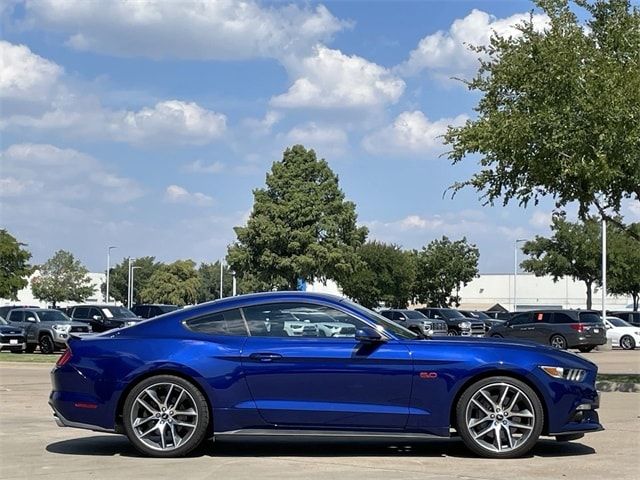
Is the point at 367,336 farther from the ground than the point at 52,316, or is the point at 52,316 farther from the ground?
the point at 52,316

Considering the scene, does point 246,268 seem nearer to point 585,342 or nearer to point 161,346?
point 585,342

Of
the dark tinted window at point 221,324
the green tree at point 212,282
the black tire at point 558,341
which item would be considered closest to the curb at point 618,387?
the dark tinted window at point 221,324

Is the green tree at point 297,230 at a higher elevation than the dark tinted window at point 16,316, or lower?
higher

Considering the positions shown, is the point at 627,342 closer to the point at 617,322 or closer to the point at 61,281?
the point at 617,322

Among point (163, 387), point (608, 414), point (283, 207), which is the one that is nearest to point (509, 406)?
Answer: point (163, 387)

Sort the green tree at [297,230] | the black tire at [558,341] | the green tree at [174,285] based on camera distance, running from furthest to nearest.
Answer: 1. the green tree at [174,285]
2. the green tree at [297,230]
3. the black tire at [558,341]

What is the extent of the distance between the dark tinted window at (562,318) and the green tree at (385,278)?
41240mm

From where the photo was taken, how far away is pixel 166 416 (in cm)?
870

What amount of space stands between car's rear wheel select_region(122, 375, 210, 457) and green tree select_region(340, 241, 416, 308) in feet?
231

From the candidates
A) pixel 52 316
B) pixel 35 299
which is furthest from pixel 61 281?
pixel 52 316

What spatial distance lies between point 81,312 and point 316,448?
101ft

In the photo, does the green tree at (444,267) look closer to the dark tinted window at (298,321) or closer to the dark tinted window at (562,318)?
the dark tinted window at (562,318)

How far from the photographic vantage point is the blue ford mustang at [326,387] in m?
8.52

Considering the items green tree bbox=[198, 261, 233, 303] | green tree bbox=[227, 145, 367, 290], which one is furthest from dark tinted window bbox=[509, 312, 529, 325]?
green tree bbox=[198, 261, 233, 303]
